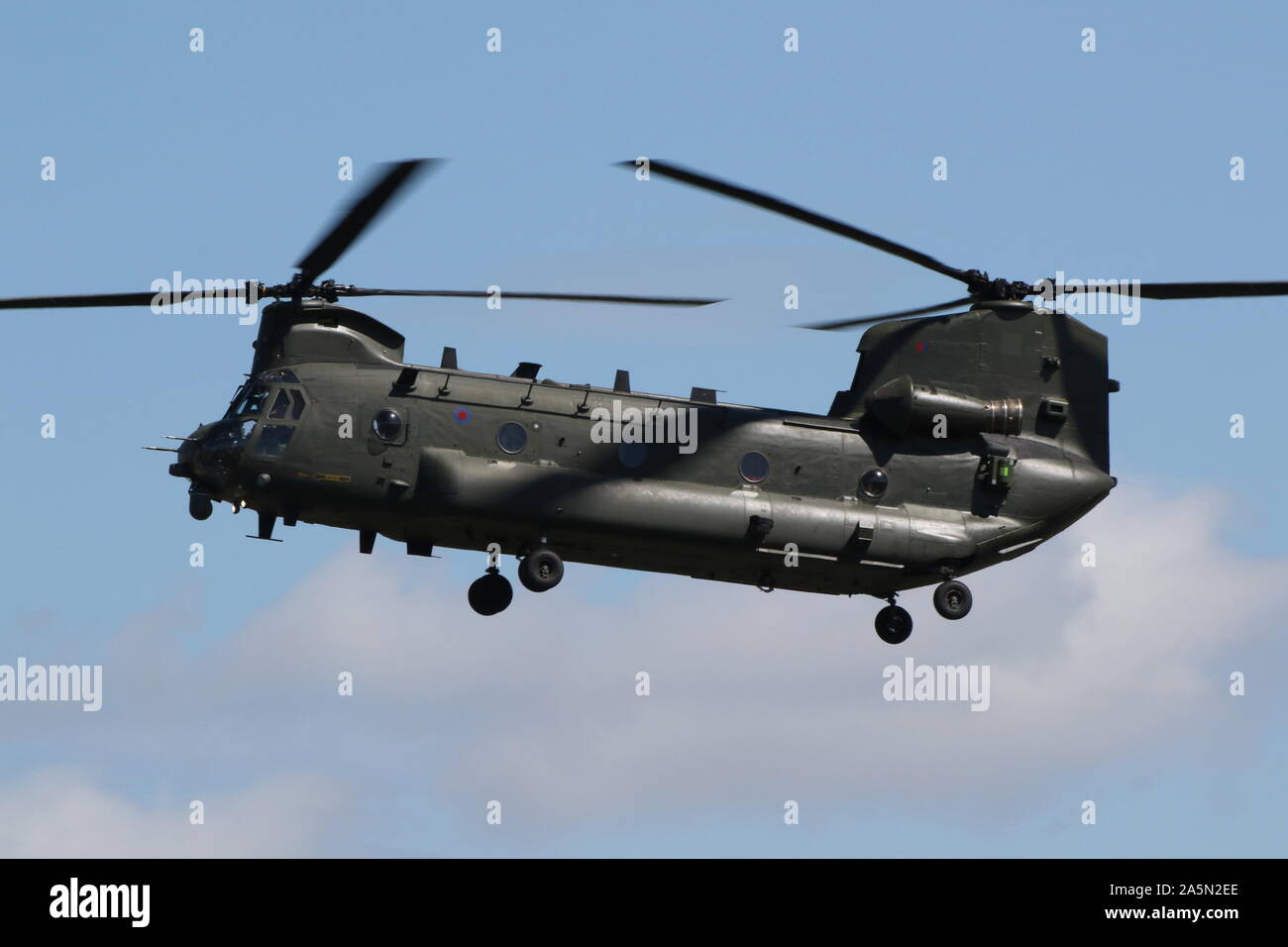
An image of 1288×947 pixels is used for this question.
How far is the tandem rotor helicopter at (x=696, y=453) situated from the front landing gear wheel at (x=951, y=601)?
35mm

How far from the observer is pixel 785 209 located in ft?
124

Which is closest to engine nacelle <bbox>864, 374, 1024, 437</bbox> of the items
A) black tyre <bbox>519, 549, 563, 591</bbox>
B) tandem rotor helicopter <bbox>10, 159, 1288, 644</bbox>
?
tandem rotor helicopter <bbox>10, 159, 1288, 644</bbox>

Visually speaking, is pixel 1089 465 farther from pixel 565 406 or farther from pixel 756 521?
pixel 565 406

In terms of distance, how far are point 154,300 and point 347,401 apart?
358 cm

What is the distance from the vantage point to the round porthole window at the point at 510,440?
3969cm

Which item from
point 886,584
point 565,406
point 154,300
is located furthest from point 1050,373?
point 154,300

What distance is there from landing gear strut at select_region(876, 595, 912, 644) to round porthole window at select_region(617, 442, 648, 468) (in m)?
5.36

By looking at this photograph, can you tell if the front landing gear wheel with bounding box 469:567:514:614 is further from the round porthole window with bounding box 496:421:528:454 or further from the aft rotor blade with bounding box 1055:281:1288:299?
the aft rotor blade with bounding box 1055:281:1288:299

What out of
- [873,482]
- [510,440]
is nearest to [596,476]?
[510,440]

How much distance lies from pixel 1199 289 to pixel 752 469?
8372 mm

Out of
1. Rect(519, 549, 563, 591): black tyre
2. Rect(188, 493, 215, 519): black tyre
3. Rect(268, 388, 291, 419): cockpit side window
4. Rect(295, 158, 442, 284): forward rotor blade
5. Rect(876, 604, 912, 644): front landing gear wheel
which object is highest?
Rect(295, 158, 442, 284): forward rotor blade

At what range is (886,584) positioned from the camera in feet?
137

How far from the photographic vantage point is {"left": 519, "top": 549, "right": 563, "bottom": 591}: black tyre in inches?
1545

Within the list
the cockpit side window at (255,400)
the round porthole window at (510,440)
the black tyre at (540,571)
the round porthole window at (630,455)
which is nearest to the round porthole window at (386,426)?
the round porthole window at (510,440)
